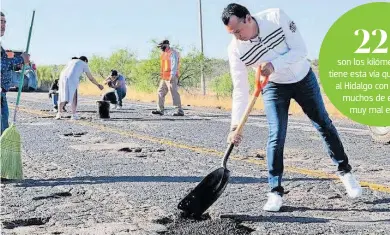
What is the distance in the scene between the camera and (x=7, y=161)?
18.4 feet

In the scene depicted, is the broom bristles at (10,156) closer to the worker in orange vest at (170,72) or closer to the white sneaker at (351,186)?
the white sneaker at (351,186)

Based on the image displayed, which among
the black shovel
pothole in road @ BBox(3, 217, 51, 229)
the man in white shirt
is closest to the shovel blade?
the black shovel

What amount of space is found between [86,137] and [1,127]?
3.18 metres

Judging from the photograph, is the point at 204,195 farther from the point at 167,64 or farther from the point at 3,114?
the point at 167,64

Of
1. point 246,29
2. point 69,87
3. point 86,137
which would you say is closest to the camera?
point 246,29

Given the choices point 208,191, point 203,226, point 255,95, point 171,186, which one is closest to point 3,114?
point 171,186

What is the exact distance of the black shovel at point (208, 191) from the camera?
14.0 feet

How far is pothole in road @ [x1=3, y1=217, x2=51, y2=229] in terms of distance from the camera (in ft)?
13.5

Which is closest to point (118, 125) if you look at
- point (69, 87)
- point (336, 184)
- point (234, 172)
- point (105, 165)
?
point (69, 87)

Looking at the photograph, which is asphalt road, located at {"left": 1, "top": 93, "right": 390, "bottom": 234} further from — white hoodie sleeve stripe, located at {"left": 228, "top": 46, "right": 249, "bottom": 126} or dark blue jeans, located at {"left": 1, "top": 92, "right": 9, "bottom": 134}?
white hoodie sleeve stripe, located at {"left": 228, "top": 46, "right": 249, "bottom": 126}

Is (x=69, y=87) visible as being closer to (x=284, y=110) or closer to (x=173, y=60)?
(x=173, y=60)

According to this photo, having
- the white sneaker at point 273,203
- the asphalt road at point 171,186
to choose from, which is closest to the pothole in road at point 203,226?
the asphalt road at point 171,186

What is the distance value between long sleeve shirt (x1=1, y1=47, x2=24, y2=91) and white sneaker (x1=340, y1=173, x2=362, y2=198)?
3.43 metres

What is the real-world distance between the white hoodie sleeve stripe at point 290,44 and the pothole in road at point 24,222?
1.96 m
